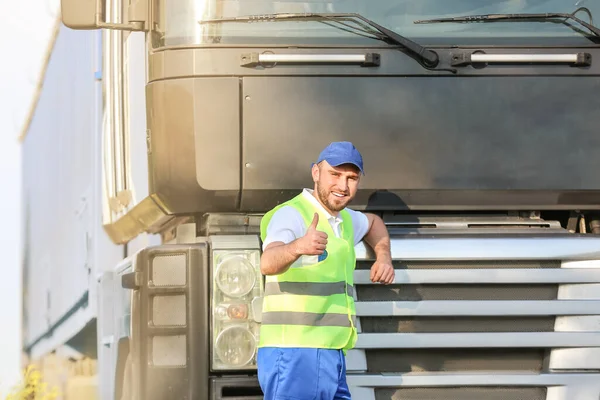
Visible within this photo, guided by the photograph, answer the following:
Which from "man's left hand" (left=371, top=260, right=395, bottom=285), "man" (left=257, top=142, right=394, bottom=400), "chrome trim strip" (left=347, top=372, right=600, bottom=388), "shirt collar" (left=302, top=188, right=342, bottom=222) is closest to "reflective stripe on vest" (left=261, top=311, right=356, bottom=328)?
"man" (left=257, top=142, right=394, bottom=400)

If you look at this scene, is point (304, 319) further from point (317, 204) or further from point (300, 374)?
point (317, 204)

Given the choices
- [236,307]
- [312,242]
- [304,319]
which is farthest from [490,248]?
[312,242]

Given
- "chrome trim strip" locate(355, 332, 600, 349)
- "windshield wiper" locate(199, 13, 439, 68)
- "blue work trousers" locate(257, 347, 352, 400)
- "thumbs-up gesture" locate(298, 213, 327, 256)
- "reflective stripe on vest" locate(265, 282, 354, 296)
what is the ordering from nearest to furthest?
"thumbs-up gesture" locate(298, 213, 327, 256) → "blue work trousers" locate(257, 347, 352, 400) → "reflective stripe on vest" locate(265, 282, 354, 296) → "chrome trim strip" locate(355, 332, 600, 349) → "windshield wiper" locate(199, 13, 439, 68)

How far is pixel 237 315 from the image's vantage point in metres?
4.48

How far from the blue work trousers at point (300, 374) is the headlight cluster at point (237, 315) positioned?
0.30m

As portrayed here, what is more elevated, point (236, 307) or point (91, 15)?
point (91, 15)

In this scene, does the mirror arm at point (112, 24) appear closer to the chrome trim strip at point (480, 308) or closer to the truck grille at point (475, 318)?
the truck grille at point (475, 318)

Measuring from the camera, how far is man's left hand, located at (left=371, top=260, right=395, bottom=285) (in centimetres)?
428

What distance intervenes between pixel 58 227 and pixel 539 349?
191 inches

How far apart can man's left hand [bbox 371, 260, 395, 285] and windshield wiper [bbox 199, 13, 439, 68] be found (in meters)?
0.91

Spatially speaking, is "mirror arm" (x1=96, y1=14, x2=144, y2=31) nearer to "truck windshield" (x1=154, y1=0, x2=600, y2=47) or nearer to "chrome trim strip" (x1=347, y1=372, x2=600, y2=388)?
"truck windshield" (x1=154, y1=0, x2=600, y2=47)

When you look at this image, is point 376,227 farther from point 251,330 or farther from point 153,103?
point 153,103

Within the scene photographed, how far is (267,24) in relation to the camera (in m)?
4.71

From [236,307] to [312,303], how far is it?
40 cm
